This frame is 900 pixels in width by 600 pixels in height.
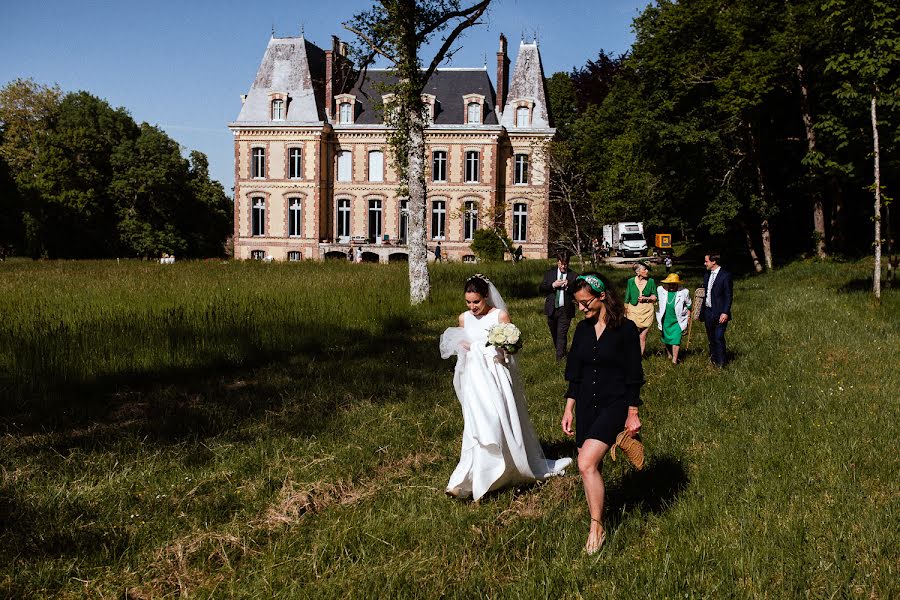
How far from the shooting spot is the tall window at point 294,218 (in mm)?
53625

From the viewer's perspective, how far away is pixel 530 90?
52.7 metres

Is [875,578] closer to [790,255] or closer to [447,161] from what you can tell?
[790,255]

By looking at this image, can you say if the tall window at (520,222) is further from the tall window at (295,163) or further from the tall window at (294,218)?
the tall window at (295,163)

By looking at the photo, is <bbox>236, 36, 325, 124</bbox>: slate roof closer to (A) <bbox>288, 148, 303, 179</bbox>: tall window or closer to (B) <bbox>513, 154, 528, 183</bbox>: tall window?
(A) <bbox>288, 148, 303, 179</bbox>: tall window

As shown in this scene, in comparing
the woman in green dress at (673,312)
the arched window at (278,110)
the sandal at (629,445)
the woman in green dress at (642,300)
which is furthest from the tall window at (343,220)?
the sandal at (629,445)

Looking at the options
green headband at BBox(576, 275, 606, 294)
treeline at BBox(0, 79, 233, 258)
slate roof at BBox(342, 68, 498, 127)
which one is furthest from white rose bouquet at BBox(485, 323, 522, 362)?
treeline at BBox(0, 79, 233, 258)

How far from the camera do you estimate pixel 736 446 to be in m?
7.30

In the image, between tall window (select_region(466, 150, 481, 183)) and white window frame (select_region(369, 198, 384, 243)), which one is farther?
white window frame (select_region(369, 198, 384, 243))

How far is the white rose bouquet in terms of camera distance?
623 centimetres

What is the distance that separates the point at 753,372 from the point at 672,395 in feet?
6.84

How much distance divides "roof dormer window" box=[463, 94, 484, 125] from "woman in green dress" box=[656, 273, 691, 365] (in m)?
41.5

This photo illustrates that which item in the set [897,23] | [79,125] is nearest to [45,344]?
[897,23]

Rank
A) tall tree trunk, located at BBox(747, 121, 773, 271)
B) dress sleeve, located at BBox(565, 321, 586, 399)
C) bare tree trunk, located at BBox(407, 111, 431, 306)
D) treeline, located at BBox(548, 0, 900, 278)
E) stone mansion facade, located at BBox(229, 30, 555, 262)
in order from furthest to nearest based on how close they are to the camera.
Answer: stone mansion facade, located at BBox(229, 30, 555, 262)
tall tree trunk, located at BBox(747, 121, 773, 271)
treeline, located at BBox(548, 0, 900, 278)
bare tree trunk, located at BBox(407, 111, 431, 306)
dress sleeve, located at BBox(565, 321, 586, 399)

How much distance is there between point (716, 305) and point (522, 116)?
43.1 meters
